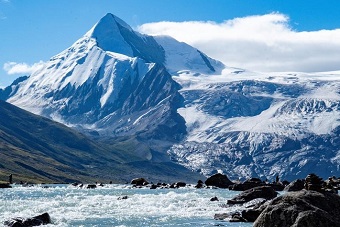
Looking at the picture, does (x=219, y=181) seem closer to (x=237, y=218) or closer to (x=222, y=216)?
(x=222, y=216)

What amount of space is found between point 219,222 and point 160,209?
1579 cm

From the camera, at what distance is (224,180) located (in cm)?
14600

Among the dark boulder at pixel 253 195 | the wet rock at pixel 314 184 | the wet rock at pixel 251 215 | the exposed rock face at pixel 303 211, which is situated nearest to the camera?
the exposed rock face at pixel 303 211

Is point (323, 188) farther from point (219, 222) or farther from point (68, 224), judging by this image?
point (68, 224)

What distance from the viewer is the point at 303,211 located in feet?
92.4

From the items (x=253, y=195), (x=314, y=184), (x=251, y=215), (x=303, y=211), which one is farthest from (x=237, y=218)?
(x=303, y=211)

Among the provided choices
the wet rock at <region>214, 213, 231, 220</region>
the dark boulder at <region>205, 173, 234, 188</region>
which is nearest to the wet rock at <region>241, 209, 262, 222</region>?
the wet rock at <region>214, 213, 231, 220</region>

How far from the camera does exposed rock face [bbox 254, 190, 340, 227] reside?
27781mm

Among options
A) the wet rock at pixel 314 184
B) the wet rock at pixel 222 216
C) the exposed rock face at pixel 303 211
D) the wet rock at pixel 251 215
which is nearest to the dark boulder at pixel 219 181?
the wet rock at pixel 222 216

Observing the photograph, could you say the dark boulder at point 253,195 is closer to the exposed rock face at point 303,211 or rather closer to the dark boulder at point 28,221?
the dark boulder at point 28,221

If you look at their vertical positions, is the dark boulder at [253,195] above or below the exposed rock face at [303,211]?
below

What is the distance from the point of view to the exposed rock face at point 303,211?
2778cm

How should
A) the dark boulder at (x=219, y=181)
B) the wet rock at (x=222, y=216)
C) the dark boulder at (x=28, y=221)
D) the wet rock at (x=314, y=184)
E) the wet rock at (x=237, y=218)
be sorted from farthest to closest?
the dark boulder at (x=219, y=181) < the wet rock at (x=222, y=216) < the wet rock at (x=237, y=218) < the dark boulder at (x=28, y=221) < the wet rock at (x=314, y=184)

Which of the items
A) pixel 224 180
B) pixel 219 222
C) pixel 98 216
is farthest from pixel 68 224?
pixel 224 180
